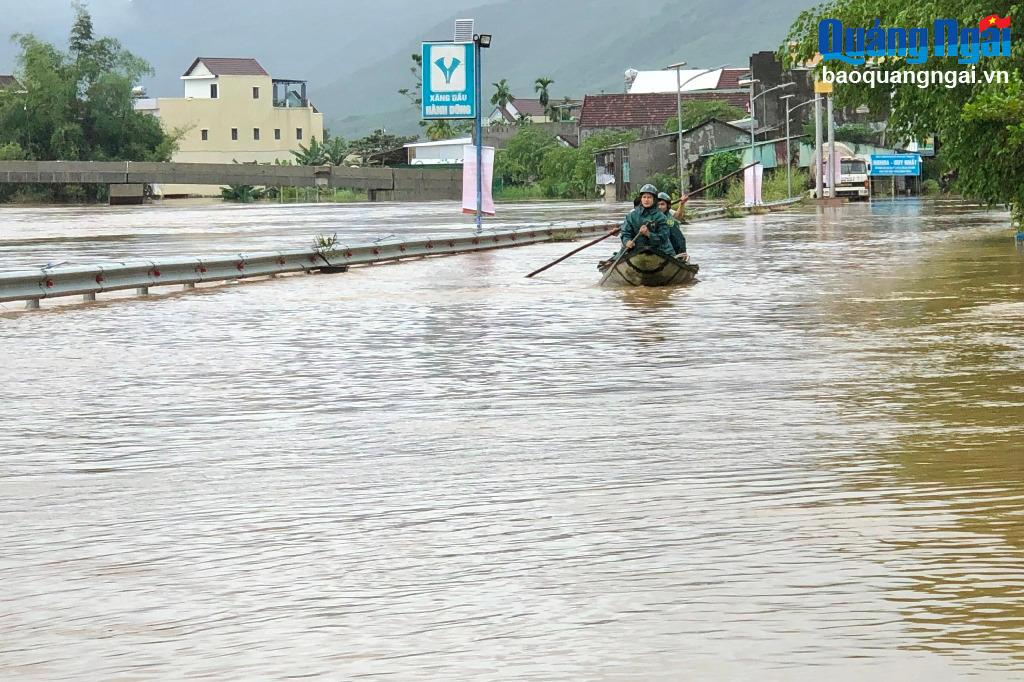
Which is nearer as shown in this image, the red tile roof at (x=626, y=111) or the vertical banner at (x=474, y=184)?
the vertical banner at (x=474, y=184)

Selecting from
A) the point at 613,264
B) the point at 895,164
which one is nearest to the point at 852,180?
the point at 895,164

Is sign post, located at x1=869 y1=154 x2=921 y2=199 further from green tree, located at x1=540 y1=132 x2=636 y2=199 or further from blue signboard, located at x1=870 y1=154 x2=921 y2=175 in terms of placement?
green tree, located at x1=540 y1=132 x2=636 y2=199

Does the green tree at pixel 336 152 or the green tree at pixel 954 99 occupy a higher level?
the green tree at pixel 336 152

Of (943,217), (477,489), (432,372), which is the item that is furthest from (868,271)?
(943,217)

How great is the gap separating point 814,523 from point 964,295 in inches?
620

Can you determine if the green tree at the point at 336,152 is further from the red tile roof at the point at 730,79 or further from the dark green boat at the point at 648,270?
the dark green boat at the point at 648,270

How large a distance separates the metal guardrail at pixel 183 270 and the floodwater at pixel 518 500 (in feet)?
13.4

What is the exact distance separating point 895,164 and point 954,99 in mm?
69548

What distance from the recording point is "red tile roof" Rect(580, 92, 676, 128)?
14750cm

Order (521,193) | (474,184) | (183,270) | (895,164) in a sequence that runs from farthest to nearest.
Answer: (521,193)
(895,164)
(474,184)
(183,270)

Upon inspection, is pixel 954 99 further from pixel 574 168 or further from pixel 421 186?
pixel 421 186

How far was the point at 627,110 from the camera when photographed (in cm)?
14925

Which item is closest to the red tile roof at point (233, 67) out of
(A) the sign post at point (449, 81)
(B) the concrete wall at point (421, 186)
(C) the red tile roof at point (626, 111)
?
(C) the red tile roof at point (626, 111)

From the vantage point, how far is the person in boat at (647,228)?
81.2ft
